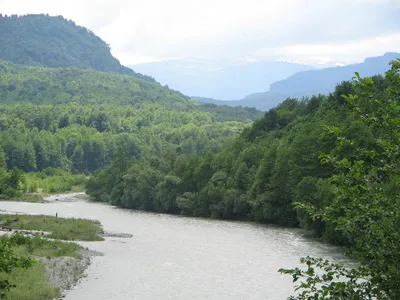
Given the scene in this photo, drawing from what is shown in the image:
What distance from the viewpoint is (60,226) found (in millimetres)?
71062

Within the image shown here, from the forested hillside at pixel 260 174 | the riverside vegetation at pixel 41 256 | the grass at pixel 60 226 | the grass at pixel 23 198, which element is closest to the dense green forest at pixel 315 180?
the forested hillside at pixel 260 174

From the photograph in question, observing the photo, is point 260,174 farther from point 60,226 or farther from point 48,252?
point 48,252

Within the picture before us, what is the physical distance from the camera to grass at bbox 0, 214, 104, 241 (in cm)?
6450

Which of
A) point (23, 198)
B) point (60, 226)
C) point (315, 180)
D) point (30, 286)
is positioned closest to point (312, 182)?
point (315, 180)

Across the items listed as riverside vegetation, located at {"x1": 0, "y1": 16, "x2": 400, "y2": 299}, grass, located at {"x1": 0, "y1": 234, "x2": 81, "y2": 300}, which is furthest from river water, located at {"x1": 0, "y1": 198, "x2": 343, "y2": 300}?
riverside vegetation, located at {"x1": 0, "y1": 16, "x2": 400, "y2": 299}

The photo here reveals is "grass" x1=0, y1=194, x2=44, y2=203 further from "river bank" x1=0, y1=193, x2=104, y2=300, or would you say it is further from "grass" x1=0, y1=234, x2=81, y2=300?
"grass" x1=0, y1=234, x2=81, y2=300

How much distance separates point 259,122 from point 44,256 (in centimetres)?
7427

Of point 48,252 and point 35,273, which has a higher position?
point 35,273

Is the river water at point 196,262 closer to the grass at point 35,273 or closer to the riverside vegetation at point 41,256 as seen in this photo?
the riverside vegetation at point 41,256

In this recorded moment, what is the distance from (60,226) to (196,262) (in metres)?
26.9

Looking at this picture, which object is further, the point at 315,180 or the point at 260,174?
the point at 260,174

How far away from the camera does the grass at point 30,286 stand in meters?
32.8

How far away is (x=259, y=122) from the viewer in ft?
383

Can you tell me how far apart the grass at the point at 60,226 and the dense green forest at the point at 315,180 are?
78.7 feet
